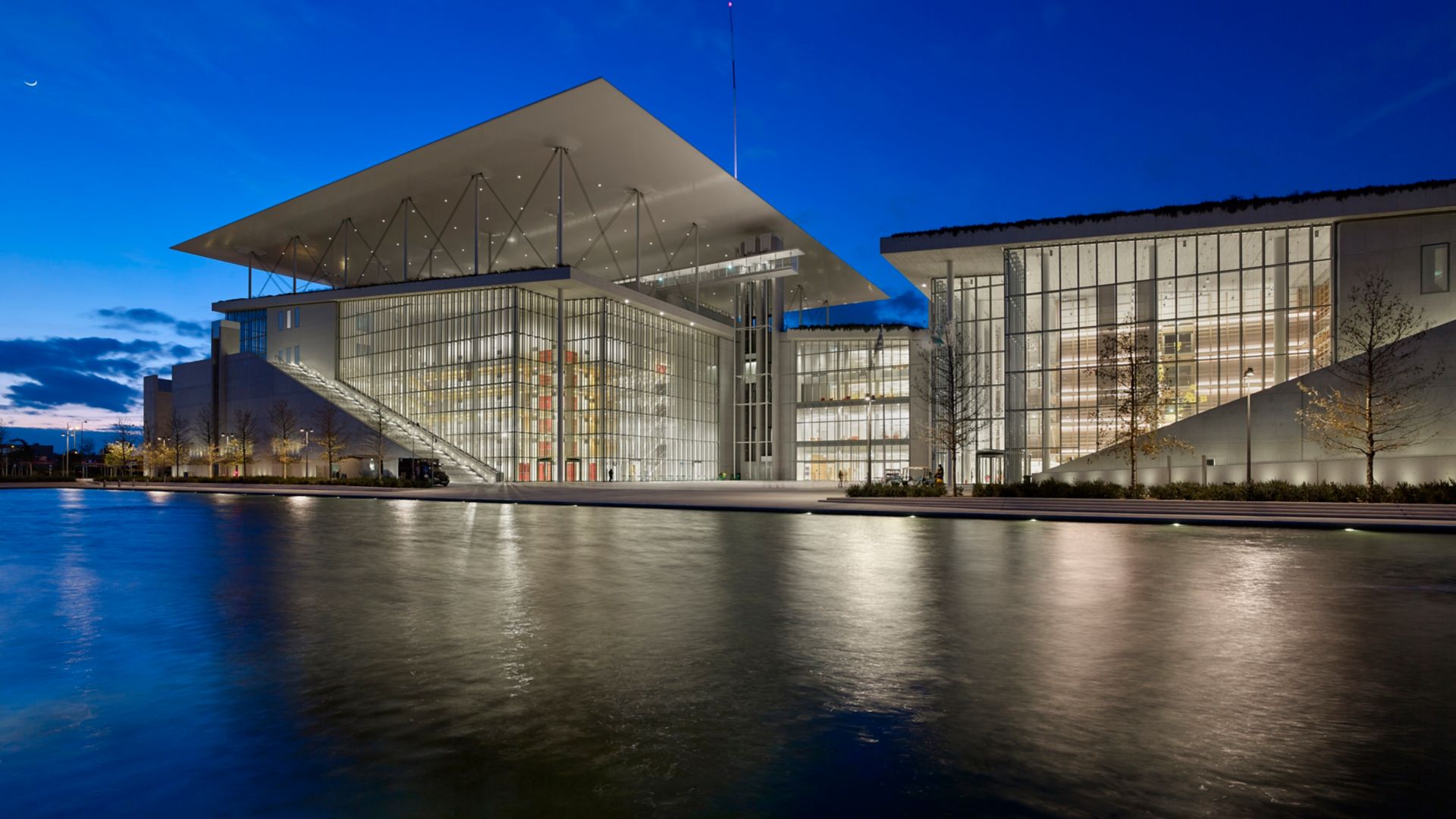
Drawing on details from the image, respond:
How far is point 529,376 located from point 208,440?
114 ft

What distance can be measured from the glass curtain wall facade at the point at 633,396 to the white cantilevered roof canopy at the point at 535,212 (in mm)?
6825

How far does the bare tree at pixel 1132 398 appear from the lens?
37.2 meters

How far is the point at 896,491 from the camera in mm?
38719

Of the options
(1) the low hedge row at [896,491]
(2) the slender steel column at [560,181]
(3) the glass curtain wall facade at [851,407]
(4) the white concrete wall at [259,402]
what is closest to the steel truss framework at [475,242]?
(2) the slender steel column at [560,181]

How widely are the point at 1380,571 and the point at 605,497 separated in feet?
109

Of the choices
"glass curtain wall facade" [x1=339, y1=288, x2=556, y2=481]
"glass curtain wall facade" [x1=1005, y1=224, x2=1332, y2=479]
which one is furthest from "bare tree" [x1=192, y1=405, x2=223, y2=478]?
"glass curtain wall facade" [x1=1005, y1=224, x2=1332, y2=479]

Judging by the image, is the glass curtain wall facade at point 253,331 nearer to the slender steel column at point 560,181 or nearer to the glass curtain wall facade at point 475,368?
the glass curtain wall facade at point 475,368

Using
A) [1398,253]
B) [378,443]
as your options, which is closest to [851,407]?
[378,443]

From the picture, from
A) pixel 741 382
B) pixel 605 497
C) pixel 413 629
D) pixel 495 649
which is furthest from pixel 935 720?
pixel 741 382

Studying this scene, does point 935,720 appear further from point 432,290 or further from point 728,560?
point 432,290

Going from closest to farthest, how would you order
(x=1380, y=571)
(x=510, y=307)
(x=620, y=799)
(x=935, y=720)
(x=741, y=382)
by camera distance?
1. (x=620, y=799)
2. (x=935, y=720)
3. (x=1380, y=571)
4. (x=510, y=307)
5. (x=741, y=382)

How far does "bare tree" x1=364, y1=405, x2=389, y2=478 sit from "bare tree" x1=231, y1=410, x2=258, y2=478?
14562 millimetres

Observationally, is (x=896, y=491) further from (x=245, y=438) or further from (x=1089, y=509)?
(x=245, y=438)

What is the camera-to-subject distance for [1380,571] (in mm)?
14555
